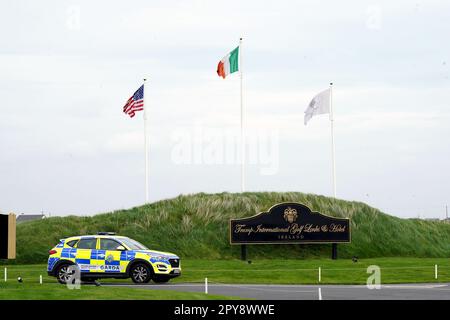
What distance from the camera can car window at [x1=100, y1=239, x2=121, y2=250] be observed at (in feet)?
92.5

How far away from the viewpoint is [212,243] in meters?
43.5

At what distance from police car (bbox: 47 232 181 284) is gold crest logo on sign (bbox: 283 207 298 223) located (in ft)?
47.2

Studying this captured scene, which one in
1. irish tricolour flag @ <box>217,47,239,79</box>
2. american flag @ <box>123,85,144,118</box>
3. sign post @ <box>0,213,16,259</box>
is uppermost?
irish tricolour flag @ <box>217,47,239,79</box>

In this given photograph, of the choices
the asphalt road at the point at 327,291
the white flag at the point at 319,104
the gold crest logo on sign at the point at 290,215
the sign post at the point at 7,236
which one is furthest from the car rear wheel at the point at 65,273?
the white flag at the point at 319,104

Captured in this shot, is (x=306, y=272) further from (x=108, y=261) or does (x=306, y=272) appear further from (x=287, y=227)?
(x=108, y=261)

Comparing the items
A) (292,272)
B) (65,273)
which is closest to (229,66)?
(292,272)

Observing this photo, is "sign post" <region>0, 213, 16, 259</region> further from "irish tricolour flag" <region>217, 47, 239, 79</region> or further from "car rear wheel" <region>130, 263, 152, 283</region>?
"irish tricolour flag" <region>217, 47, 239, 79</region>

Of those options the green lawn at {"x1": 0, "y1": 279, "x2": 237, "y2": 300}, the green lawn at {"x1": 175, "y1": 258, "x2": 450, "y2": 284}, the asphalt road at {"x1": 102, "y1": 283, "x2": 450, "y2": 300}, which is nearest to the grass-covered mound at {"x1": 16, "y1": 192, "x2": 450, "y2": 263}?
the green lawn at {"x1": 175, "y1": 258, "x2": 450, "y2": 284}

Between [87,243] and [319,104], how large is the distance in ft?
77.4

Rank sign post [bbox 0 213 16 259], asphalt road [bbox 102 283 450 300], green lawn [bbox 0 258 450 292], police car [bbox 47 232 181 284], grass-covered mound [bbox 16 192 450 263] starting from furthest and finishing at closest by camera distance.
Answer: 1. grass-covered mound [bbox 16 192 450 263]
2. green lawn [bbox 0 258 450 292]
3. police car [bbox 47 232 181 284]
4. asphalt road [bbox 102 283 450 300]
5. sign post [bbox 0 213 16 259]
